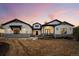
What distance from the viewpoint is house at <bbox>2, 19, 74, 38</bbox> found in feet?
8.52

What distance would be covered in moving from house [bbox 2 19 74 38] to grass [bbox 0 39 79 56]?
87 millimetres

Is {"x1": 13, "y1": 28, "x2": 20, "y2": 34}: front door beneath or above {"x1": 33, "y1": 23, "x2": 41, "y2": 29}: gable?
beneath

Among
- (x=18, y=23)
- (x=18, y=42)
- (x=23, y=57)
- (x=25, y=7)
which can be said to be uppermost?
(x=25, y=7)

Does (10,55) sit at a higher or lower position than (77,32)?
lower

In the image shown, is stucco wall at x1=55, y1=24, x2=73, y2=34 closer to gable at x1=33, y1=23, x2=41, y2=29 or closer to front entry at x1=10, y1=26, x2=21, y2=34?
gable at x1=33, y1=23, x2=41, y2=29

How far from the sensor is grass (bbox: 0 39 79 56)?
258 cm

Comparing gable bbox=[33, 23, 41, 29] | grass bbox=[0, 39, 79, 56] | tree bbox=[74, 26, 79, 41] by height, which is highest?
gable bbox=[33, 23, 41, 29]

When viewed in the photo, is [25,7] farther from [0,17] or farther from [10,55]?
[10,55]

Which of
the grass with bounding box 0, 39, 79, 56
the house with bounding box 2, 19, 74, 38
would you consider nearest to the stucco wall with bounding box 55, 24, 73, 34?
the house with bounding box 2, 19, 74, 38

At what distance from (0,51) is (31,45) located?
1.13 ft

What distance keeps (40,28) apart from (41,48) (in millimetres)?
224

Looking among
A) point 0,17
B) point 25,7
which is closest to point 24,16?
point 25,7

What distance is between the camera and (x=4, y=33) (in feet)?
8.51

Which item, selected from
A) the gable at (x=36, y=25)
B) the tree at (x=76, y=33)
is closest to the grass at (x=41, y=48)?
the tree at (x=76, y=33)
